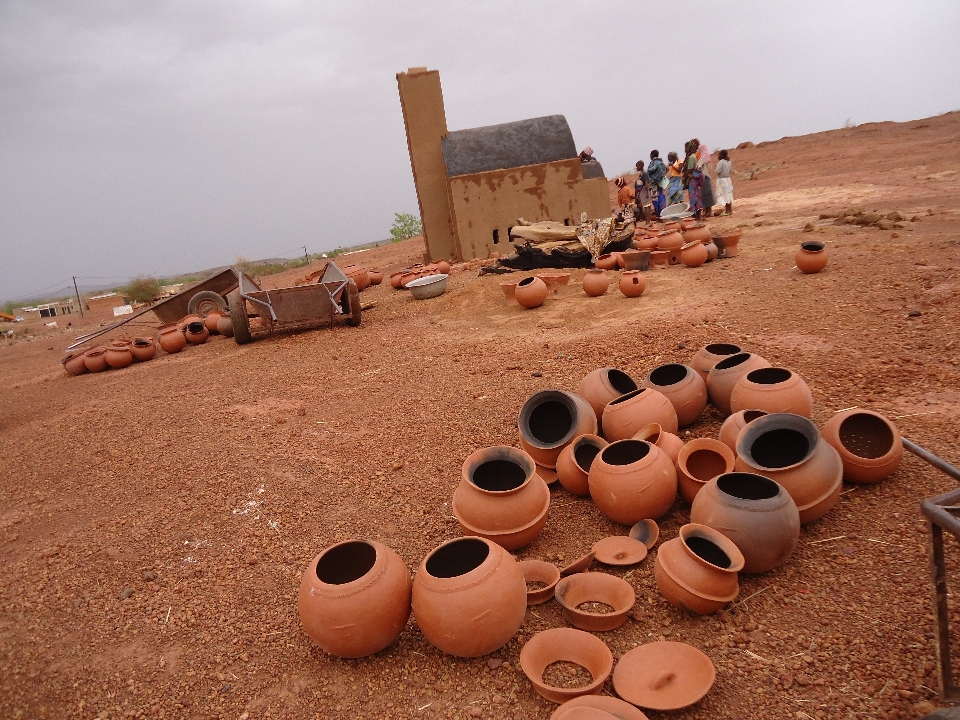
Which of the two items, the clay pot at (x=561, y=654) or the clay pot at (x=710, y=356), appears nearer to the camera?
the clay pot at (x=561, y=654)

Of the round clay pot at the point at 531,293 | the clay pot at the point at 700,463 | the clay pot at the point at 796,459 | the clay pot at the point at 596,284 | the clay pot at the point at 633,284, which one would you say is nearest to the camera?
the clay pot at the point at 796,459

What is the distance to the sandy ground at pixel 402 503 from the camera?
243 cm

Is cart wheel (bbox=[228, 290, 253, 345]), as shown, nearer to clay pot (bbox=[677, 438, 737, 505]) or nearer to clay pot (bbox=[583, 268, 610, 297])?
clay pot (bbox=[583, 268, 610, 297])

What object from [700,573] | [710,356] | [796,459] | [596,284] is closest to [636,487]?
[700,573]

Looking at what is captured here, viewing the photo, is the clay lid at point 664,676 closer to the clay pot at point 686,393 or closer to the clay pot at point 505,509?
the clay pot at point 505,509

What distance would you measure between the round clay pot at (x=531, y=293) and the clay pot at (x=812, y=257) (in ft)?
10.4

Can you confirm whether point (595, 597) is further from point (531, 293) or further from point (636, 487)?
point (531, 293)

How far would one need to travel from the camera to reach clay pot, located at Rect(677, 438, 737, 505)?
328 centimetres

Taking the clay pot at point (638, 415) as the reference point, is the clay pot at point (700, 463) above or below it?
below

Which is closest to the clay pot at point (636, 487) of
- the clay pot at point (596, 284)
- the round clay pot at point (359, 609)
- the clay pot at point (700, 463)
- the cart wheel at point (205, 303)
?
the clay pot at point (700, 463)

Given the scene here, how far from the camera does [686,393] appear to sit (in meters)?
4.04

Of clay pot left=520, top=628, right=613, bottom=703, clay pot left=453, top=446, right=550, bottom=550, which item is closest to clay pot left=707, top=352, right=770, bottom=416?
clay pot left=453, top=446, right=550, bottom=550

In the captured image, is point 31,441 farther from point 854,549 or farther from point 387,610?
point 854,549

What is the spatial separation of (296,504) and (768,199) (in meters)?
15.9
